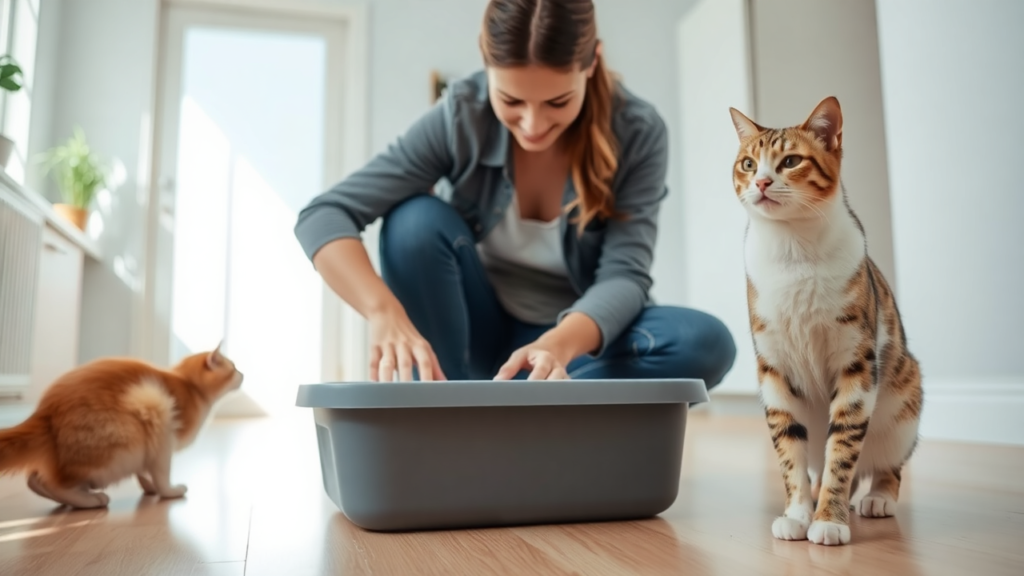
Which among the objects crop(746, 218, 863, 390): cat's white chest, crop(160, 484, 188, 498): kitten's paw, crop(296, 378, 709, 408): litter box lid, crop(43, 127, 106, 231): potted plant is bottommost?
crop(160, 484, 188, 498): kitten's paw

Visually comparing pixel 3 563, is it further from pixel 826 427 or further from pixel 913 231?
pixel 913 231

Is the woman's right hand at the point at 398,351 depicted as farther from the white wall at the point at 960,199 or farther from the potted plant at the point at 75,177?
the potted plant at the point at 75,177

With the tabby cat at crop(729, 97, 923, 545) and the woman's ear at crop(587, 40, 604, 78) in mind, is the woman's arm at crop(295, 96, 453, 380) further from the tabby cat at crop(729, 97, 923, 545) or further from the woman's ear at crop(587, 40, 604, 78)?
the tabby cat at crop(729, 97, 923, 545)

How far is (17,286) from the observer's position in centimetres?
210

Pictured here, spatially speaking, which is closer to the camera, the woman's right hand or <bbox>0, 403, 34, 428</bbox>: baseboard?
the woman's right hand

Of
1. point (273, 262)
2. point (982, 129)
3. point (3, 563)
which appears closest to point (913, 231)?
point (982, 129)

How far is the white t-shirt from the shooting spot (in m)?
1.41

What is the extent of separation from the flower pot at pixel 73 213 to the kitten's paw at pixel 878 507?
296cm

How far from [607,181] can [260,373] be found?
94.7 inches

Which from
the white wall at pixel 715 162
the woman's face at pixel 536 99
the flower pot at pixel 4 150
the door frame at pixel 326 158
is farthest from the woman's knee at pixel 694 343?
the door frame at pixel 326 158

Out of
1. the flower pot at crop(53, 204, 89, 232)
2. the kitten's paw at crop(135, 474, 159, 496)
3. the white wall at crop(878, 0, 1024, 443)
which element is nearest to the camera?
the kitten's paw at crop(135, 474, 159, 496)

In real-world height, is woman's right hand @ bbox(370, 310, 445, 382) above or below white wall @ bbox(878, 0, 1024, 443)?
below

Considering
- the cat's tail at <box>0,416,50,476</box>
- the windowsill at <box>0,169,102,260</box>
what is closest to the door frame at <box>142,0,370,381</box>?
the windowsill at <box>0,169,102,260</box>

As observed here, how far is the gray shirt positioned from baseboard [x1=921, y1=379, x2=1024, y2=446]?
0.95m
